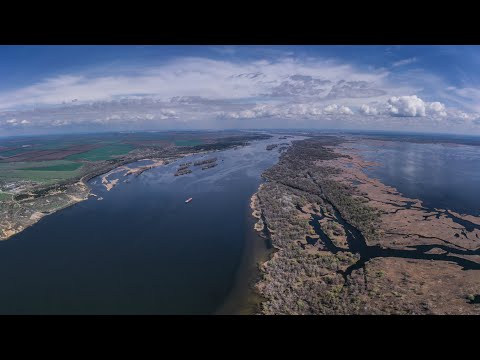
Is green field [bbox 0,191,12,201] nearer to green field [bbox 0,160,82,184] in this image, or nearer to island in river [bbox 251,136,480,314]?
green field [bbox 0,160,82,184]

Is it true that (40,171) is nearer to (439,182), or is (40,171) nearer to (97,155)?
(97,155)

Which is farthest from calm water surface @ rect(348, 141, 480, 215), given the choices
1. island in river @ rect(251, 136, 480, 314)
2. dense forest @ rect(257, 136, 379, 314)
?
dense forest @ rect(257, 136, 379, 314)

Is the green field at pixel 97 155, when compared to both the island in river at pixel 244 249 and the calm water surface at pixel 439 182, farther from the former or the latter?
the calm water surface at pixel 439 182

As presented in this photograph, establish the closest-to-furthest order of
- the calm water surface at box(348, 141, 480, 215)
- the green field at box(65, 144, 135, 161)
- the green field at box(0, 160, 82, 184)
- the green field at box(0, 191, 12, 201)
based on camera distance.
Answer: the calm water surface at box(348, 141, 480, 215) → the green field at box(0, 191, 12, 201) → the green field at box(0, 160, 82, 184) → the green field at box(65, 144, 135, 161)

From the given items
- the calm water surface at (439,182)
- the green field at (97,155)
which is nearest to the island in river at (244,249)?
the calm water surface at (439,182)

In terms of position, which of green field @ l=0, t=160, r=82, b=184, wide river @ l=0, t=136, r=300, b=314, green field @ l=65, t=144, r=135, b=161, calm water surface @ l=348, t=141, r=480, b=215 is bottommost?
wide river @ l=0, t=136, r=300, b=314

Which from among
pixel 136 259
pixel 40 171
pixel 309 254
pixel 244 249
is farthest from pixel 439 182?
pixel 40 171

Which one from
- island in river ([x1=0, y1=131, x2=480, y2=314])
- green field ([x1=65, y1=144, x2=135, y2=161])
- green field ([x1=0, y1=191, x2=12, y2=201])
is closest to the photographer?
island in river ([x1=0, y1=131, x2=480, y2=314])
